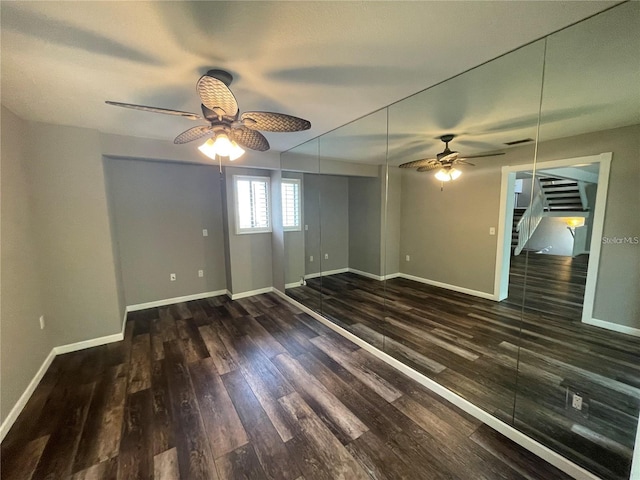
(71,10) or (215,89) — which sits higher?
(71,10)

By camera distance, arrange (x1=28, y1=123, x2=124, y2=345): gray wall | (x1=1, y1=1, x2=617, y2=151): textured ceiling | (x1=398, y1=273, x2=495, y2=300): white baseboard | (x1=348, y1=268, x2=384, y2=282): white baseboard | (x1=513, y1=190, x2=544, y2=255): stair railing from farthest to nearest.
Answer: (x1=348, y1=268, x2=384, y2=282): white baseboard < (x1=398, y1=273, x2=495, y2=300): white baseboard < (x1=28, y1=123, x2=124, y2=345): gray wall < (x1=513, y1=190, x2=544, y2=255): stair railing < (x1=1, y1=1, x2=617, y2=151): textured ceiling

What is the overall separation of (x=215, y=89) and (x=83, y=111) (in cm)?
187

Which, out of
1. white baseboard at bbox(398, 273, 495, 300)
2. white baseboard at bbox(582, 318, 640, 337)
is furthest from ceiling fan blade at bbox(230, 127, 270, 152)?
white baseboard at bbox(398, 273, 495, 300)

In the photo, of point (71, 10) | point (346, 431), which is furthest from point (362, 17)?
point (346, 431)

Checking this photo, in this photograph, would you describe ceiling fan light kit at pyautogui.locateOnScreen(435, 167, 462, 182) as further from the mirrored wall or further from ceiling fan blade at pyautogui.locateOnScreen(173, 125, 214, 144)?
ceiling fan blade at pyautogui.locateOnScreen(173, 125, 214, 144)

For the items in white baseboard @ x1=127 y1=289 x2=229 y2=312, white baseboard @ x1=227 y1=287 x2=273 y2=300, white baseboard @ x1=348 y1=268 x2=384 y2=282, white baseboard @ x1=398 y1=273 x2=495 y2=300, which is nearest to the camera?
white baseboard @ x1=398 y1=273 x2=495 y2=300

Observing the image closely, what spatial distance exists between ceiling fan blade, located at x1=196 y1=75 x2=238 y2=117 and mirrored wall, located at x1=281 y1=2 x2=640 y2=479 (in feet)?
5.12

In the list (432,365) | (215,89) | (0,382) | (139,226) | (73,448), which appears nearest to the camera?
(215,89)

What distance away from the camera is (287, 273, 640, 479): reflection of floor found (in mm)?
1574

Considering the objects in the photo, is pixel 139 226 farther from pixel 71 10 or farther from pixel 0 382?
pixel 71 10

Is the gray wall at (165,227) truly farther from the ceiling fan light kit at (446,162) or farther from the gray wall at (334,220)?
the ceiling fan light kit at (446,162)

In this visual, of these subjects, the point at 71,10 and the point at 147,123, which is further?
the point at 147,123

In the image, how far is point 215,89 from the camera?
1.35 metres

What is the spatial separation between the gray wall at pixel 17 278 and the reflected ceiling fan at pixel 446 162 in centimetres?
393
